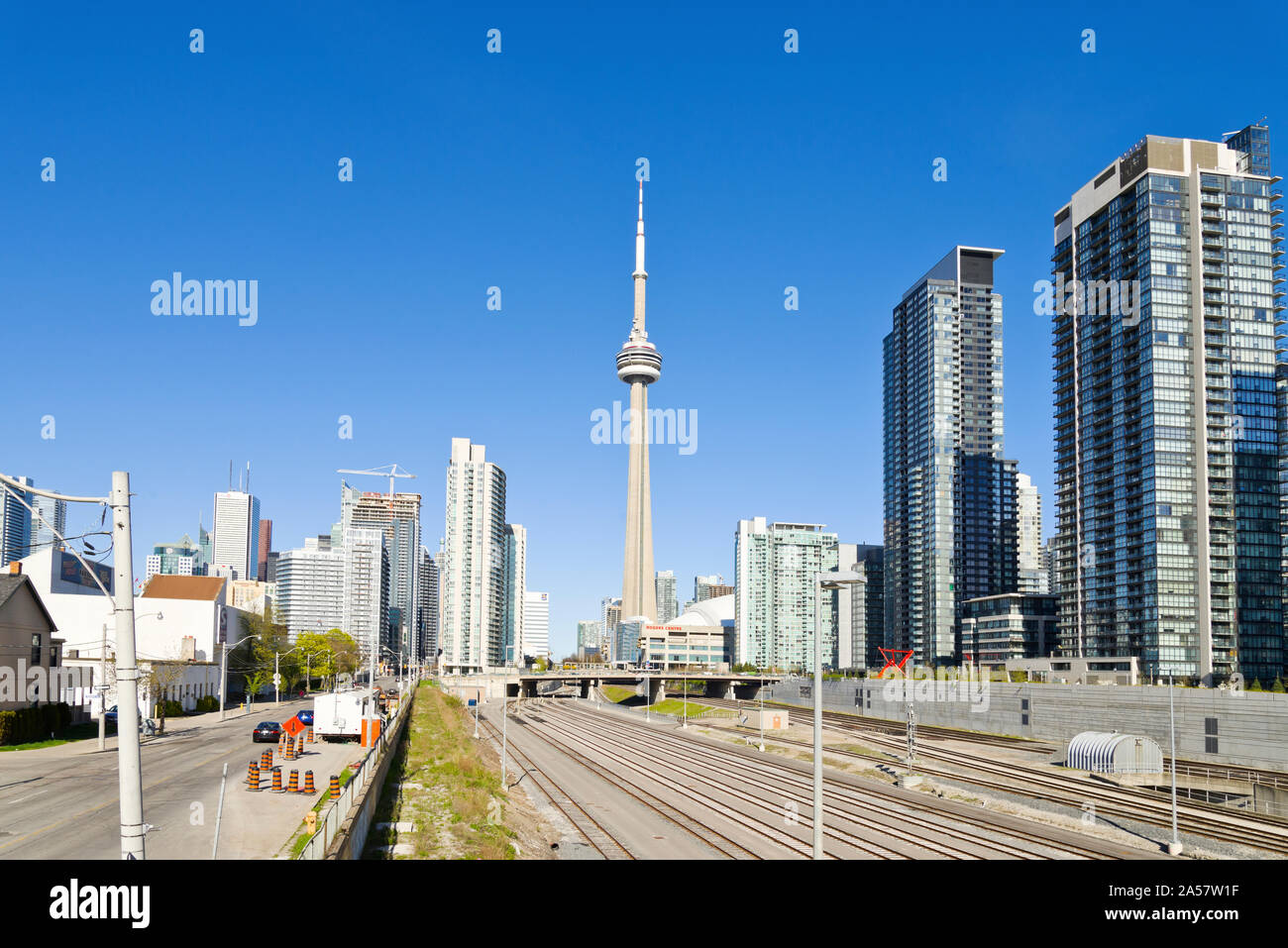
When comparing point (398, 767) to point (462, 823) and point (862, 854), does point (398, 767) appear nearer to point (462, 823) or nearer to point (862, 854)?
point (462, 823)

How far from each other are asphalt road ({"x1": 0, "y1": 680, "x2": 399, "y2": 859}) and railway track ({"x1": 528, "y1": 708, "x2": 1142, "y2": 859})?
2435 centimetres

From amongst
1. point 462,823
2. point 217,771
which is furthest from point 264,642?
point 462,823

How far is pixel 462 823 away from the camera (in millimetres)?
41375

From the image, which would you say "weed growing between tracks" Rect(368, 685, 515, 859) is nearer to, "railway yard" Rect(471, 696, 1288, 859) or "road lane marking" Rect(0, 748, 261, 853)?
"railway yard" Rect(471, 696, 1288, 859)

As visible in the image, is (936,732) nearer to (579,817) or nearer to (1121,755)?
(1121,755)

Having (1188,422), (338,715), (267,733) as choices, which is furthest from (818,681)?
(1188,422)

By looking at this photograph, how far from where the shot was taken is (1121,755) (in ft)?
226

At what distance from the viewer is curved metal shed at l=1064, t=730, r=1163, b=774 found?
225ft

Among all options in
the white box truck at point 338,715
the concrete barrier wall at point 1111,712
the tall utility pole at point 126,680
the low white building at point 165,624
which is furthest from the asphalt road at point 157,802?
the concrete barrier wall at point 1111,712
